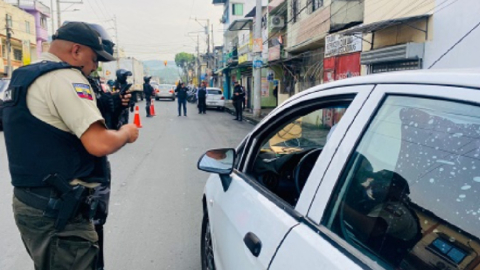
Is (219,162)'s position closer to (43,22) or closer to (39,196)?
(39,196)

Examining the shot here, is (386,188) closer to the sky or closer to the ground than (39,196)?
closer to the sky

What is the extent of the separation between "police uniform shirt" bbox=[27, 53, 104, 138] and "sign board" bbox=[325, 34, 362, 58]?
10.3 metres

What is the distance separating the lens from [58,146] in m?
1.90

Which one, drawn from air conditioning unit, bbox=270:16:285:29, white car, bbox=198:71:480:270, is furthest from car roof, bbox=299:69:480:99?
air conditioning unit, bbox=270:16:285:29

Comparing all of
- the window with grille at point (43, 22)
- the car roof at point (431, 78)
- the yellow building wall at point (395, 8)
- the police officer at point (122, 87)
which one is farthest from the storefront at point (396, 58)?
the window with grille at point (43, 22)

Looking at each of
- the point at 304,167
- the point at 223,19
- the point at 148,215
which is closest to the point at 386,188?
the point at 304,167

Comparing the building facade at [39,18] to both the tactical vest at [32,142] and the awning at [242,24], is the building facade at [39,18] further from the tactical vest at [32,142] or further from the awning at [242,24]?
the tactical vest at [32,142]

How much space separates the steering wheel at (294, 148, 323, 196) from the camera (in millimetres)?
2334

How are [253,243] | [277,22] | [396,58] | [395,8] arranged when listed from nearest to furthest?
1. [253,243]
2. [396,58]
3. [395,8]
4. [277,22]

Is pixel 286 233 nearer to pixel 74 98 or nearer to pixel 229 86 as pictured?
pixel 74 98

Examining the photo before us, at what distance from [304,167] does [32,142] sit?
1.51m

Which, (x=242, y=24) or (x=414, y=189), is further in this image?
(x=242, y=24)

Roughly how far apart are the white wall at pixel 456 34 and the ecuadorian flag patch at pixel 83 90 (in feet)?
21.5

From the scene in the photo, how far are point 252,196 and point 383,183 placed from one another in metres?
0.79
